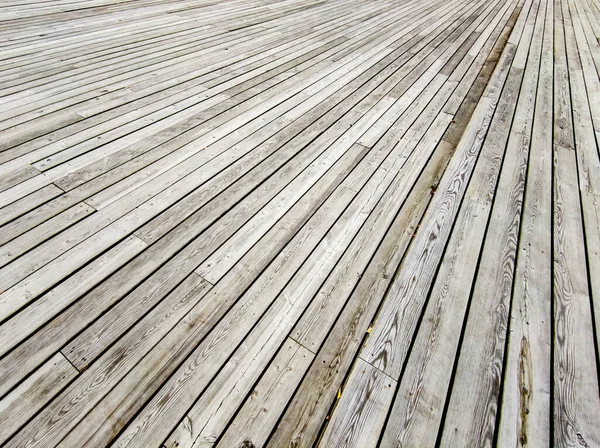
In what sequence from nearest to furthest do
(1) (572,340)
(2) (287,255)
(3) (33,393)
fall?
1. (3) (33,393)
2. (1) (572,340)
3. (2) (287,255)

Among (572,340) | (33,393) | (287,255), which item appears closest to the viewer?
(33,393)

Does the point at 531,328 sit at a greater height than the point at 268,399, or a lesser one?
greater

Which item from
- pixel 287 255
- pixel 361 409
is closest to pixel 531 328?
pixel 361 409

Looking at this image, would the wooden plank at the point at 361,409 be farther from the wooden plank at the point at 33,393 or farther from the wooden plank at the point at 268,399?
the wooden plank at the point at 33,393

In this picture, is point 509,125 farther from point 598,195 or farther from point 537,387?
point 537,387

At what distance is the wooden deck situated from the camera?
1.16 meters

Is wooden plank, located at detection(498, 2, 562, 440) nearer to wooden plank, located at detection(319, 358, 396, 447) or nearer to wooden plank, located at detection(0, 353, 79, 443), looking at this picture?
wooden plank, located at detection(319, 358, 396, 447)

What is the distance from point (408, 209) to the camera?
6.40 feet

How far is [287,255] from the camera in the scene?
1.65 m

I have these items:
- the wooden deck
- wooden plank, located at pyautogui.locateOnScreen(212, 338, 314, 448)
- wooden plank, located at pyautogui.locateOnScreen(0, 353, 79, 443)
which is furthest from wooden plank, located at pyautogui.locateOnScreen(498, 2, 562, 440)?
wooden plank, located at pyautogui.locateOnScreen(0, 353, 79, 443)

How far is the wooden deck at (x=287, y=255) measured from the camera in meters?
1.16

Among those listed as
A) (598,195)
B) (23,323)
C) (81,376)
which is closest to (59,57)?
(23,323)

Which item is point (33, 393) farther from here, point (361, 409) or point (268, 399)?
point (361, 409)

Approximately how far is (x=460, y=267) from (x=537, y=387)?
57 centimetres
